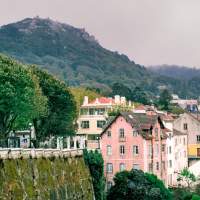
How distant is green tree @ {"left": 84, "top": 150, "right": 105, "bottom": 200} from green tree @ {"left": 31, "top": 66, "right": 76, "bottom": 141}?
102 feet

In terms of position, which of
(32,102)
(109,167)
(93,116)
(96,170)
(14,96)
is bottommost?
(96,170)

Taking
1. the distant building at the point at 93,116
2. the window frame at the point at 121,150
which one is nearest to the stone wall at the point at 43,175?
the window frame at the point at 121,150

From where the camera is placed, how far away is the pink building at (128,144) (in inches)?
3505

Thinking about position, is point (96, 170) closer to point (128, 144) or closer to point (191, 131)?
point (128, 144)

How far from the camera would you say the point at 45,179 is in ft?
171

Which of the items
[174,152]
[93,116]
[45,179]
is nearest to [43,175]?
[45,179]

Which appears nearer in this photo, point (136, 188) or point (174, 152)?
point (136, 188)

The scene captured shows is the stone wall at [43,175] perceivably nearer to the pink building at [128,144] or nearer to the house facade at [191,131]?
the pink building at [128,144]

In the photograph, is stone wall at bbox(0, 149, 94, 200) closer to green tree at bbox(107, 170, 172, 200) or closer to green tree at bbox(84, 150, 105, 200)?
green tree at bbox(84, 150, 105, 200)

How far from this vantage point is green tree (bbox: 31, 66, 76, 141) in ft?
333

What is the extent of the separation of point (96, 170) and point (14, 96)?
13922 mm

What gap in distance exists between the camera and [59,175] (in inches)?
2232

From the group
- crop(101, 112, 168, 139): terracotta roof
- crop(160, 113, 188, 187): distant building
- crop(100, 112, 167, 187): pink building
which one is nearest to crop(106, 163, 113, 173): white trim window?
crop(100, 112, 167, 187): pink building

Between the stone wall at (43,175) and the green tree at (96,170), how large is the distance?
1411 mm
